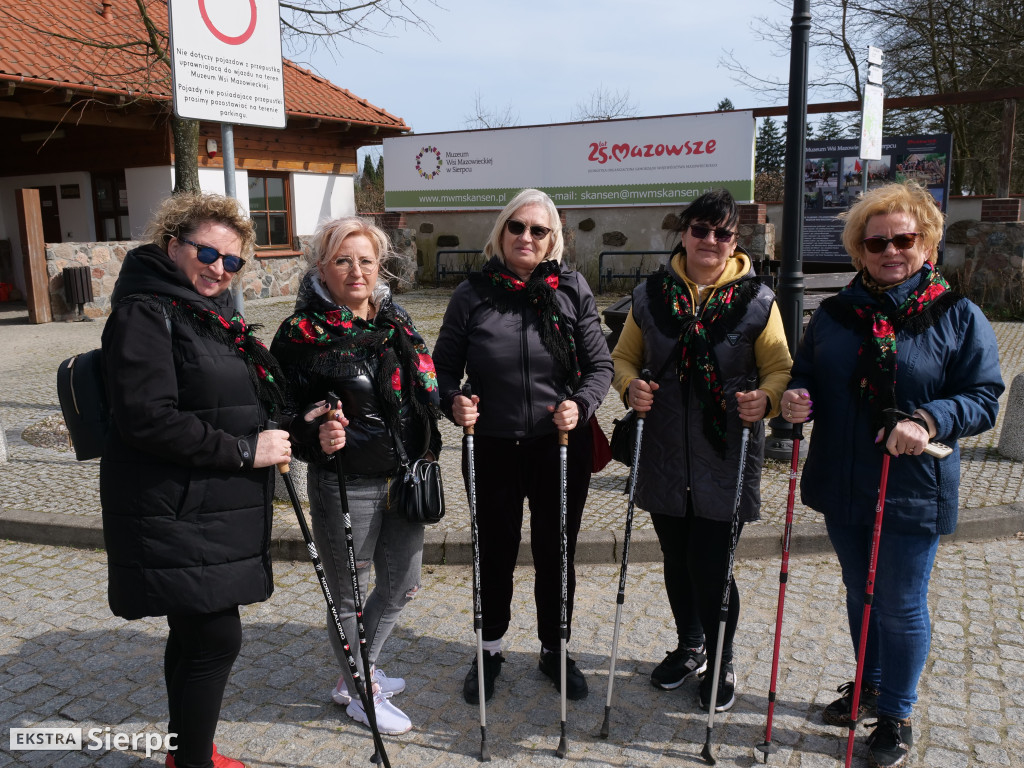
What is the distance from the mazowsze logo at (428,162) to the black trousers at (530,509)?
15.9 metres

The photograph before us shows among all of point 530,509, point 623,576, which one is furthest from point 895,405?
point 530,509

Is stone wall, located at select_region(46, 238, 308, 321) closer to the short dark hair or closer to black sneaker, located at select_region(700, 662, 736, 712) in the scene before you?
the short dark hair

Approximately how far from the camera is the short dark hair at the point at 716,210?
305cm

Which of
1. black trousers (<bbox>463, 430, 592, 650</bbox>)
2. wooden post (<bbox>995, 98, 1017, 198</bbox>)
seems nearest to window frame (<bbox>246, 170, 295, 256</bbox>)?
wooden post (<bbox>995, 98, 1017, 198</bbox>)

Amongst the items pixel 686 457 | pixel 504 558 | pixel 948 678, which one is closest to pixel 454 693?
pixel 504 558

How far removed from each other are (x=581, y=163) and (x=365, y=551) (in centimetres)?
1497

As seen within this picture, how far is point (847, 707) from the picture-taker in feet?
10.3

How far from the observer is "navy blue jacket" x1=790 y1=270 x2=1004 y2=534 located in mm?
2693

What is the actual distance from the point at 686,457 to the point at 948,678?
1.45 metres

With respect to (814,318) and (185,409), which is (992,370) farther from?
(185,409)

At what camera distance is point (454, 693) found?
3426 mm

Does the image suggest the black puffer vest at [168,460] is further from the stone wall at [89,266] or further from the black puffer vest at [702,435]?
the stone wall at [89,266]

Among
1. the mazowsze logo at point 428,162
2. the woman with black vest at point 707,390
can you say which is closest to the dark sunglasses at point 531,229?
the woman with black vest at point 707,390

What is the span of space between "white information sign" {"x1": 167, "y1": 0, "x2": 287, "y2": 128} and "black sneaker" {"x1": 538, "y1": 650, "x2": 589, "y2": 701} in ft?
10.2
